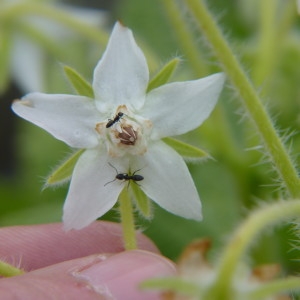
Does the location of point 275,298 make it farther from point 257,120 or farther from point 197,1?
point 197,1

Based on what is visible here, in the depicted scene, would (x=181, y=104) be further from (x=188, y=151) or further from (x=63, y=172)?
(x=63, y=172)

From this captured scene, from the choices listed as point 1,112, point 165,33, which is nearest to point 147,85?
point 165,33

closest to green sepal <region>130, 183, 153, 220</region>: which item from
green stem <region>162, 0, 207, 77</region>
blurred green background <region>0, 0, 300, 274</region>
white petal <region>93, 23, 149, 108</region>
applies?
A: white petal <region>93, 23, 149, 108</region>

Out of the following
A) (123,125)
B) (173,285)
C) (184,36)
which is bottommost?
(173,285)

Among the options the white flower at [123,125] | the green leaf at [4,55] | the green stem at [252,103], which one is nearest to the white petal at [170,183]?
the white flower at [123,125]

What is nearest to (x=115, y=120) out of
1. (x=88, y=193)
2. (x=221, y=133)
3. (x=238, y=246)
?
(x=88, y=193)

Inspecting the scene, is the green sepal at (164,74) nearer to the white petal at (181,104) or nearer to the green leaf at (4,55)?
the white petal at (181,104)

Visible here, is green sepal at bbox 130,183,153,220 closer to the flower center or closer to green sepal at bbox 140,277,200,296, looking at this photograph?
the flower center
